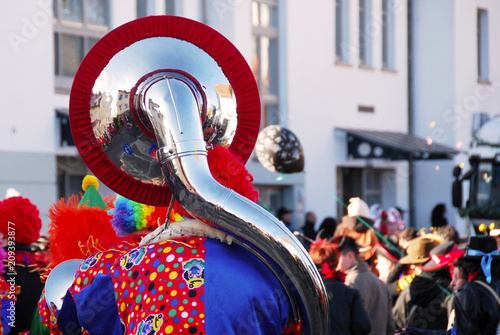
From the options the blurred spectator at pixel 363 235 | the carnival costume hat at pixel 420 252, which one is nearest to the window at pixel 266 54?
the blurred spectator at pixel 363 235

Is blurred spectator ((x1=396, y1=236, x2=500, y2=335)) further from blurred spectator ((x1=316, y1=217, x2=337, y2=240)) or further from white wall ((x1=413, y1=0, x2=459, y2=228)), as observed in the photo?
white wall ((x1=413, y1=0, x2=459, y2=228))

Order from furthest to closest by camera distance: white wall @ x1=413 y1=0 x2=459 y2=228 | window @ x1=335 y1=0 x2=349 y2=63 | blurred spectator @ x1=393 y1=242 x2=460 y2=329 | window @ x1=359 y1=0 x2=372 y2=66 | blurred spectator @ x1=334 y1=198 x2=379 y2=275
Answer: white wall @ x1=413 y1=0 x2=459 y2=228
window @ x1=359 y1=0 x2=372 y2=66
window @ x1=335 y1=0 x2=349 y2=63
blurred spectator @ x1=334 y1=198 x2=379 y2=275
blurred spectator @ x1=393 y1=242 x2=460 y2=329

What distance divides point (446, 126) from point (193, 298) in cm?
1622

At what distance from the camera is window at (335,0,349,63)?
50.7 feet

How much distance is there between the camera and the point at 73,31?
11188 millimetres

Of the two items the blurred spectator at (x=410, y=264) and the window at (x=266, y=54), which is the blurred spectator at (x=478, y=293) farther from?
the window at (x=266, y=54)

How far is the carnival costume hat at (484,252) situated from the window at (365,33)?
12.5 meters

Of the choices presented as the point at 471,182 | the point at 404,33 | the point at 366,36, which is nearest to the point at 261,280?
the point at 471,182

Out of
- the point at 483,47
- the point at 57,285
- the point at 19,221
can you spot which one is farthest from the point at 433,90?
the point at 57,285

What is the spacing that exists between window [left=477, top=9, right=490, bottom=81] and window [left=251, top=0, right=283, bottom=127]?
628cm

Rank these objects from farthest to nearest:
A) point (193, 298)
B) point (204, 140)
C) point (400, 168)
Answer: point (400, 168) → point (204, 140) → point (193, 298)

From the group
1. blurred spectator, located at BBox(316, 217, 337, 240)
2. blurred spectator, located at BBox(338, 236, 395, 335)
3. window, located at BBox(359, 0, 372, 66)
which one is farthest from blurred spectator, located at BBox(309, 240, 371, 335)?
window, located at BBox(359, 0, 372, 66)

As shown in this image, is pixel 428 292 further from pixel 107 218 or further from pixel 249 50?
pixel 249 50

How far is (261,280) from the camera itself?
1809mm
